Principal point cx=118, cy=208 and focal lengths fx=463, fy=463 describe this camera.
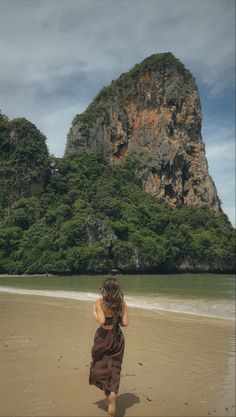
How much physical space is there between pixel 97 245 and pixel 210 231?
72.4 feet

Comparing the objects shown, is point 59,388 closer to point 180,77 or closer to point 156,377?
point 156,377

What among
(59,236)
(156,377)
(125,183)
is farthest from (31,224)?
(156,377)

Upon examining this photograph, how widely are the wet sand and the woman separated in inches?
13.9

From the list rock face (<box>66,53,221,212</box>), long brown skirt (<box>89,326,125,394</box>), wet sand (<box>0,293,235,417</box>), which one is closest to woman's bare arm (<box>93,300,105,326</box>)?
long brown skirt (<box>89,326,125,394</box>)

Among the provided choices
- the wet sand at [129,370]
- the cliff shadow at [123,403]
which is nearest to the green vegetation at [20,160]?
the wet sand at [129,370]

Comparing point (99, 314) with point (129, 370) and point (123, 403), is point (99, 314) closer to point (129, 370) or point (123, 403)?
point (123, 403)

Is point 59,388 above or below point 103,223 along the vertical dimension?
below

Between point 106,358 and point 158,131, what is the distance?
69.3m

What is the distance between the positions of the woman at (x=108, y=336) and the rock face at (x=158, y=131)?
66.0m

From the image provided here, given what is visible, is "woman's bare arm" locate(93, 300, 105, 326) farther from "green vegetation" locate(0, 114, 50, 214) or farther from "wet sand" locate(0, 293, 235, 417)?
"green vegetation" locate(0, 114, 50, 214)

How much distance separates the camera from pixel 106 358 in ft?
13.8

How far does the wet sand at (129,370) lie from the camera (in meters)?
4.30

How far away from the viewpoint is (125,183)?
69375 mm

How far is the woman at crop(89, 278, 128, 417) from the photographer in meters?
4.17
